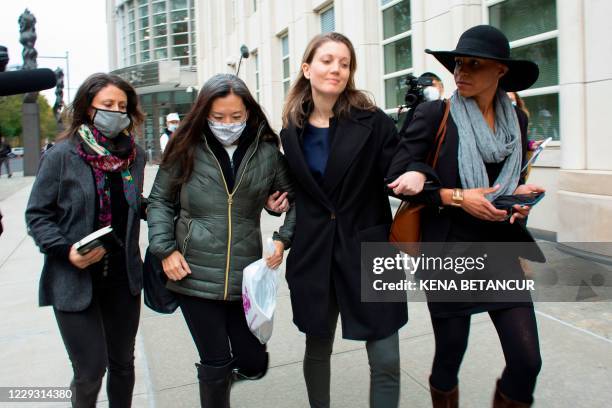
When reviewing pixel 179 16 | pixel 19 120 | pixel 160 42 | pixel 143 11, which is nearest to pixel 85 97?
pixel 179 16

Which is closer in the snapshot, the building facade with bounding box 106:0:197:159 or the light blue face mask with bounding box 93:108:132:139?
the light blue face mask with bounding box 93:108:132:139

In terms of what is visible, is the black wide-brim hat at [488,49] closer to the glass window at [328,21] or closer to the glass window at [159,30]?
the glass window at [328,21]

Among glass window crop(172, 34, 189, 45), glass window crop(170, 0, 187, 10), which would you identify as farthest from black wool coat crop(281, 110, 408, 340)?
glass window crop(170, 0, 187, 10)

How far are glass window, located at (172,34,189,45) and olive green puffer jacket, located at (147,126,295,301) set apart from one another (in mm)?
42758

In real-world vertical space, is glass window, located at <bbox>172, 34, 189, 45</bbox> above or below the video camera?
above

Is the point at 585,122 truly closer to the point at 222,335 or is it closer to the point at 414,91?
the point at 414,91

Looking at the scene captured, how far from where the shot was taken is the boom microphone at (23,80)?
1480 millimetres

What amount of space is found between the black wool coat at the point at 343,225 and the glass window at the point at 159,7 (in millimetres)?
44930

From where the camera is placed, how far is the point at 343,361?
3.77 m

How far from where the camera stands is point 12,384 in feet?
11.9

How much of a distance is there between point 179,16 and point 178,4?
88cm

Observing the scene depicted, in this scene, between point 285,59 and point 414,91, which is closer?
point 414,91

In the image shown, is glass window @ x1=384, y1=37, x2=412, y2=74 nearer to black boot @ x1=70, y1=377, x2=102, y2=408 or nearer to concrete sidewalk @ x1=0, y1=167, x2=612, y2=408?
concrete sidewalk @ x1=0, y1=167, x2=612, y2=408

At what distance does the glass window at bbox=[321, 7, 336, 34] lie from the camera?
43.1 ft
